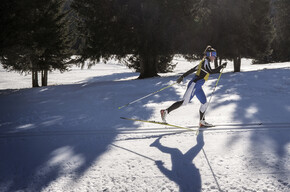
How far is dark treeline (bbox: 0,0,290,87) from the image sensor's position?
13746 mm

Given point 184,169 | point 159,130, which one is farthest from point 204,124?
point 184,169

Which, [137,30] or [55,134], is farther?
[137,30]

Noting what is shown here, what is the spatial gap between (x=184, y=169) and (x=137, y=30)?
49.6 ft

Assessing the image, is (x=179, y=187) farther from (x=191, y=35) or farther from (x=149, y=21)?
(x=191, y=35)

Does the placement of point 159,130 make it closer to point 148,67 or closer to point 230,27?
point 148,67

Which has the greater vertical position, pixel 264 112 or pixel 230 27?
pixel 230 27

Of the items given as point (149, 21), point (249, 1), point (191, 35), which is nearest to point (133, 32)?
point (149, 21)

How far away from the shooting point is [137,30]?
57.8ft

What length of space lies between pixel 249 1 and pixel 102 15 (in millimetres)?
13367

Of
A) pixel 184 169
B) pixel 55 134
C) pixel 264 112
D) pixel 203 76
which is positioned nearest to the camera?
pixel 184 169

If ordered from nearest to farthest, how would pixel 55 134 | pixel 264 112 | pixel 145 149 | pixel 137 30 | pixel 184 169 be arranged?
pixel 184 169 < pixel 145 149 < pixel 55 134 < pixel 264 112 < pixel 137 30

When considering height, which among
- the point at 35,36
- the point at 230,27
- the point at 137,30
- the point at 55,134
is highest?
the point at 230,27

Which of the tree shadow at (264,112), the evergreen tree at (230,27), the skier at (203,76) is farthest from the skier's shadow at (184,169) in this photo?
the evergreen tree at (230,27)

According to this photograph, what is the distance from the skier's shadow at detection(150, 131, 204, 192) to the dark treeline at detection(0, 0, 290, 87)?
10277 millimetres
